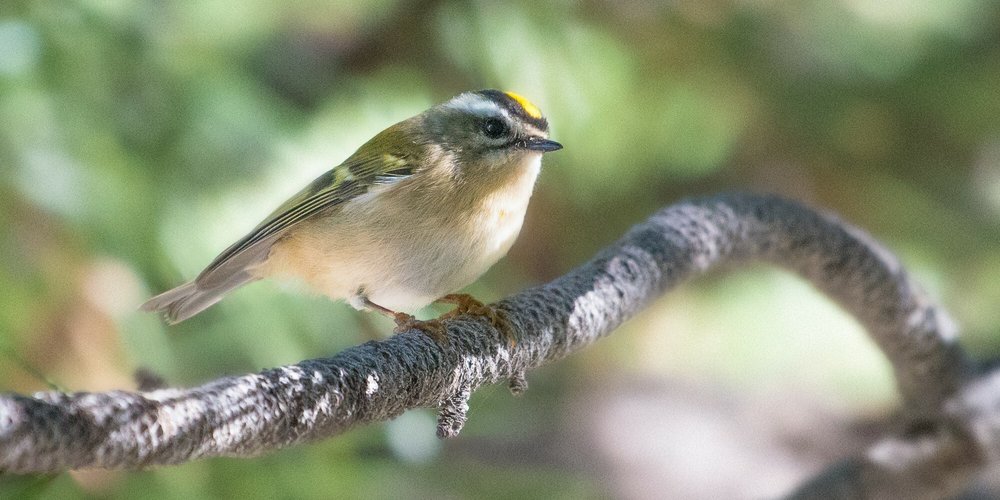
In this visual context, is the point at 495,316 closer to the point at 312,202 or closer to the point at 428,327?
the point at 428,327

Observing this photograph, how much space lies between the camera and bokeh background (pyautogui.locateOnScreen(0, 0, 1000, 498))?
1.78 metres

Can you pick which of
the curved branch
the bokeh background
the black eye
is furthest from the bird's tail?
the curved branch

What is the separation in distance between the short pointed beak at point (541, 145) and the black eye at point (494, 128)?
0.05 m

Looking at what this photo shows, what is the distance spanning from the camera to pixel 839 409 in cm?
266

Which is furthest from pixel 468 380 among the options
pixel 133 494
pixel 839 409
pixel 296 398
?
pixel 839 409

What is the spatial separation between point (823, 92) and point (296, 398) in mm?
2040

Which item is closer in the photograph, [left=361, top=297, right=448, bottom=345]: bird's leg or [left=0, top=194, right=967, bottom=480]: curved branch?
[left=0, top=194, right=967, bottom=480]: curved branch

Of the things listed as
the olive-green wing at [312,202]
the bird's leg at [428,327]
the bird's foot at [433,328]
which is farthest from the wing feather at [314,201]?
the bird's foot at [433,328]

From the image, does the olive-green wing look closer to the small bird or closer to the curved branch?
the small bird

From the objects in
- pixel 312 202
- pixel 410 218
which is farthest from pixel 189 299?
pixel 410 218

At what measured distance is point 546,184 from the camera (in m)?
2.35

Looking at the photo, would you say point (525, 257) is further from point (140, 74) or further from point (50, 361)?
point (50, 361)

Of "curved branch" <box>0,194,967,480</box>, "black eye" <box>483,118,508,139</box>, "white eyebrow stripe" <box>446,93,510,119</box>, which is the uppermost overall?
"white eyebrow stripe" <box>446,93,510,119</box>

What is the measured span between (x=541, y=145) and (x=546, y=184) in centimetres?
98
